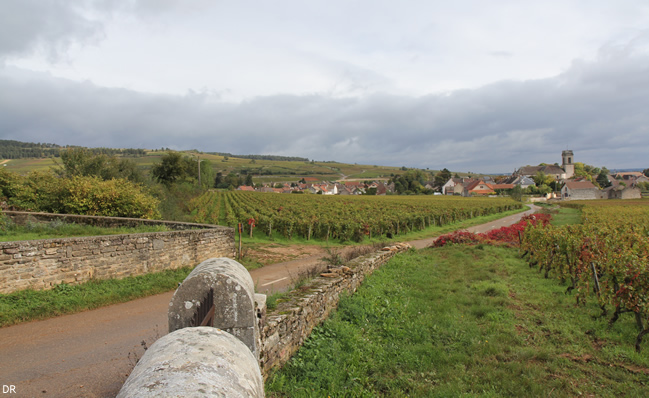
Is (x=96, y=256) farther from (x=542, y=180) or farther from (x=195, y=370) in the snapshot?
(x=542, y=180)

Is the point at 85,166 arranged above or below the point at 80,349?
above

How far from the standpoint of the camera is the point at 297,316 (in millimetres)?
5746

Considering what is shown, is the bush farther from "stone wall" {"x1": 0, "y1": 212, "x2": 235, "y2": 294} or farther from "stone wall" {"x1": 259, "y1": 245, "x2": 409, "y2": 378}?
"stone wall" {"x1": 259, "y1": 245, "x2": 409, "y2": 378}

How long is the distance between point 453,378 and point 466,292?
187 inches

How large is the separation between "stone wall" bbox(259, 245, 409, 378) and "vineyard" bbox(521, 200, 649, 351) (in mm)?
5305

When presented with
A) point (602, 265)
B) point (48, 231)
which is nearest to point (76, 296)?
point (48, 231)

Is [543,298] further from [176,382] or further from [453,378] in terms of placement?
[176,382]

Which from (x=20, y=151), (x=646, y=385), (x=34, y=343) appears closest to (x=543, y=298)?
(x=646, y=385)

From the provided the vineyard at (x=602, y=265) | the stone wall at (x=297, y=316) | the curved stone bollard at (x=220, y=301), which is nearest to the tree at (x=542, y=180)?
the vineyard at (x=602, y=265)

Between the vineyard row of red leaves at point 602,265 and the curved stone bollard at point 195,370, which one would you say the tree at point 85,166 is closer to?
the vineyard row of red leaves at point 602,265

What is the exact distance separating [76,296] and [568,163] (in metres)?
164

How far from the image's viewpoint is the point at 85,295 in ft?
28.8

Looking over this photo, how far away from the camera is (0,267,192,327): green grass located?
24.7 ft

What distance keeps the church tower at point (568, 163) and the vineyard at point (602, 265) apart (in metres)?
143
